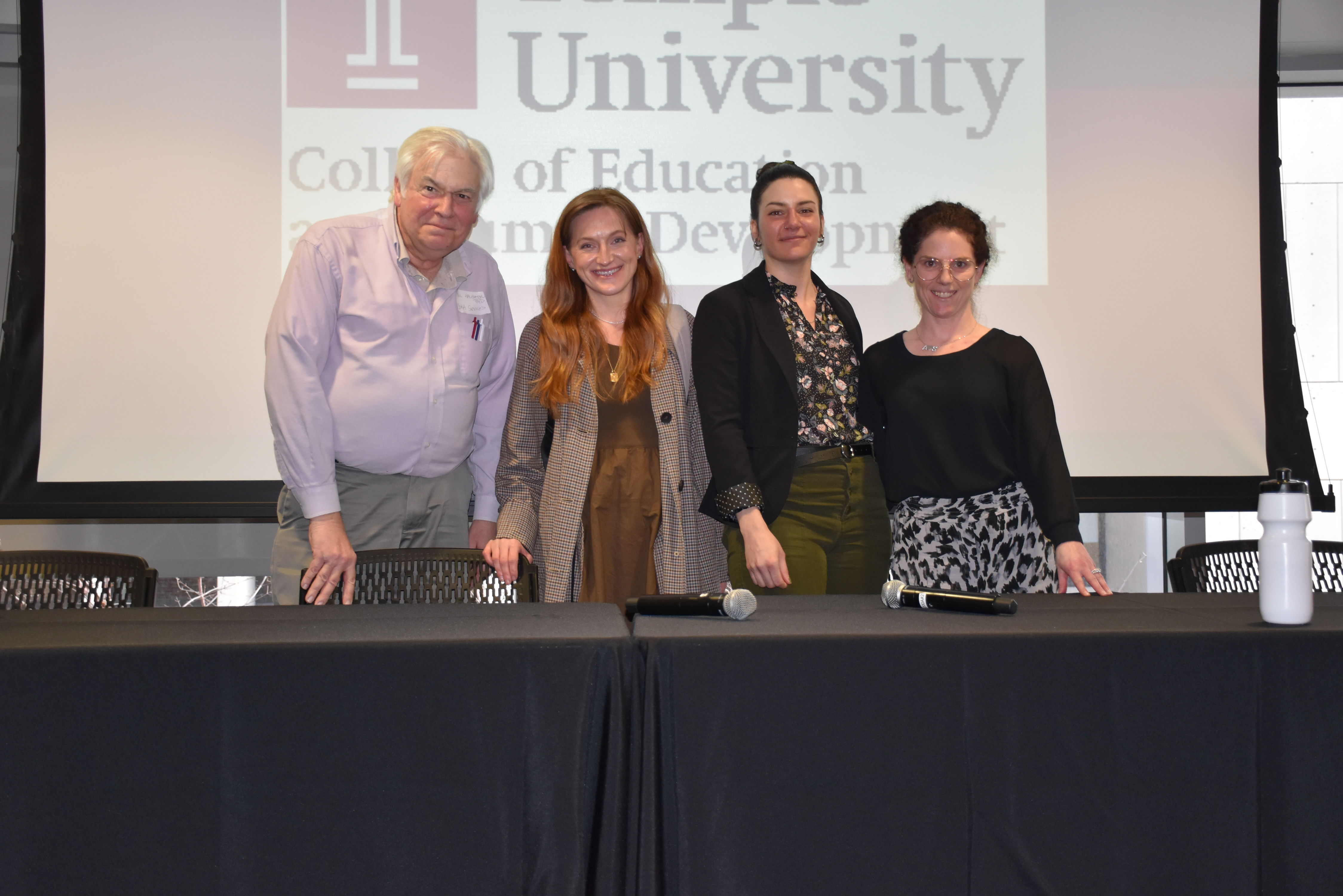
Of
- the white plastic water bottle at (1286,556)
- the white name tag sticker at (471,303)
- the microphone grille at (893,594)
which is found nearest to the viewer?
the white plastic water bottle at (1286,556)

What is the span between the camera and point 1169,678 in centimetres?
113

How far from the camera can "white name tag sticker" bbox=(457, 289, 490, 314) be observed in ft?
7.23

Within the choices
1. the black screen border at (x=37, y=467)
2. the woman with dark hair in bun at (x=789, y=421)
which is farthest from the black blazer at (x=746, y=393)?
the black screen border at (x=37, y=467)

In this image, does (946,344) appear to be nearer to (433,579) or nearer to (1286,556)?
(1286,556)

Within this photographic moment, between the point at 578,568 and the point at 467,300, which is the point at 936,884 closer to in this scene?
the point at 578,568

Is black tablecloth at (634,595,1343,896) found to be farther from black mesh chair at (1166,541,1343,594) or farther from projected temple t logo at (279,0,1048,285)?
projected temple t logo at (279,0,1048,285)

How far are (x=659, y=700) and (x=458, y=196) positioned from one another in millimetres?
1404

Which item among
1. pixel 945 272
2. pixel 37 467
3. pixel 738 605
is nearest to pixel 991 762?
pixel 738 605

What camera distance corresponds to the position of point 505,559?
1847 millimetres

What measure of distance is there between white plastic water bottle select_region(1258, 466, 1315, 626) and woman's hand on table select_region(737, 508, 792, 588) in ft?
2.60

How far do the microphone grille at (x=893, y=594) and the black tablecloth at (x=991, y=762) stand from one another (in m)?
0.19

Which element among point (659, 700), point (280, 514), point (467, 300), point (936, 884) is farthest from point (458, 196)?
point (936, 884)

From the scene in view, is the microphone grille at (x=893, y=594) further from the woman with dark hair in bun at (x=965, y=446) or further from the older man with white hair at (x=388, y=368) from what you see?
the older man with white hair at (x=388, y=368)

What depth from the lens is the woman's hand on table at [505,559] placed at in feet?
6.05
